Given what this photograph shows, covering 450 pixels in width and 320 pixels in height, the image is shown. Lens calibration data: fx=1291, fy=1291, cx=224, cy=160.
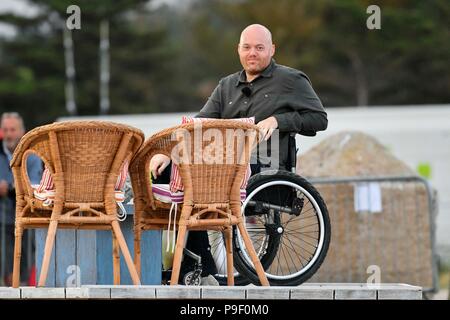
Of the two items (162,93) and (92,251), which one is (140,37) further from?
(92,251)

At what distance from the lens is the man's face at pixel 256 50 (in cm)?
789

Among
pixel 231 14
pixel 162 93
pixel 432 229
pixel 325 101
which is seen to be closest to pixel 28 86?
pixel 162 93

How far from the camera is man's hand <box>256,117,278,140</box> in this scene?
24.7 ft

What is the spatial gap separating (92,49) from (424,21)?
13.6 meters

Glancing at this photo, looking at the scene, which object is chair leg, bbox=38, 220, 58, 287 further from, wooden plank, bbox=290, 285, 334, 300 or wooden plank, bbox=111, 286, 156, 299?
wooden plank, bbox=290, 285, 334, 300

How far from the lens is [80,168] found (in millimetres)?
6875

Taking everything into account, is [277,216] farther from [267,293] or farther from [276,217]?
[267,293]

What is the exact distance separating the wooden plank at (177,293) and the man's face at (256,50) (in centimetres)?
194

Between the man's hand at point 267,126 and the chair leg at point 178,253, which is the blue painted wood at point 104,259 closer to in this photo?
the chair leg at point 178,253

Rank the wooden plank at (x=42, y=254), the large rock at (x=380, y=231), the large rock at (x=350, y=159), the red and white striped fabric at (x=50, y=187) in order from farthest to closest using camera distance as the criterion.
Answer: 1. the large rock at (x=350, y=159)
2. the large rock at (x=380, y=231)
3. the wooden plank at (x=42, y=254)
4. the red and white striped fabric at (x=50, y=187)

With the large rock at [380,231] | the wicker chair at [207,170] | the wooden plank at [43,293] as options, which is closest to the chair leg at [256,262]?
the wicker chair at [207,170]

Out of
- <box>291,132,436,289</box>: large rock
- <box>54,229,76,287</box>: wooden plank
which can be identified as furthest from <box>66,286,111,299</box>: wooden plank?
<box>291,132,436,289</box>: large rock

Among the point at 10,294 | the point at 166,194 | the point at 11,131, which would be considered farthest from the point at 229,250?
the point at 11,131

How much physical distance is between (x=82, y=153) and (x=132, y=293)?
2.93ft
